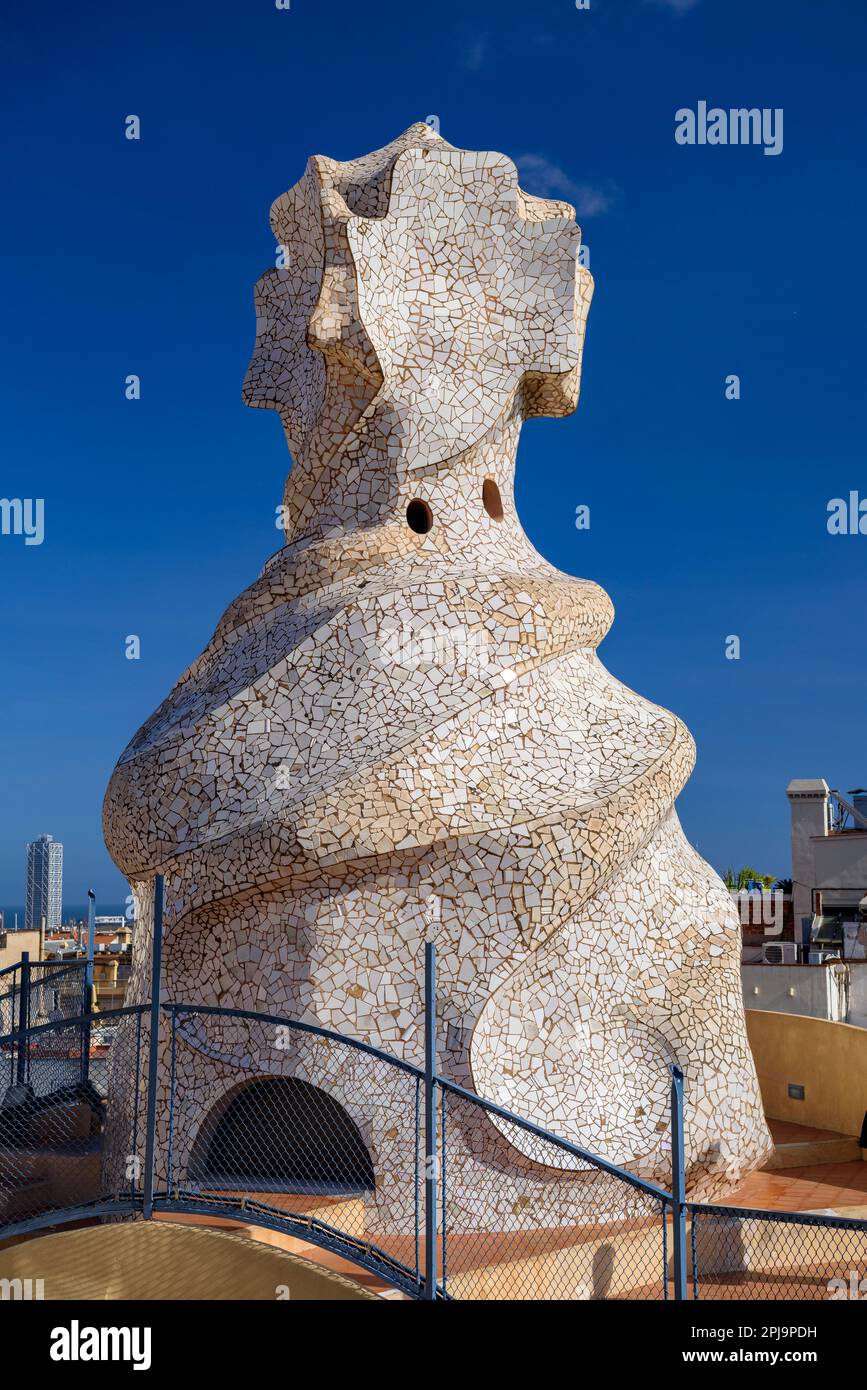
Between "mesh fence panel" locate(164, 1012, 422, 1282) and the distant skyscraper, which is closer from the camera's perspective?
"mesh fence panel" locate(164, 1012, 422, 1282)

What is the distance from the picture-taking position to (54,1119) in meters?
12.3

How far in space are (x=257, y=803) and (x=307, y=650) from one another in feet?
→ 4.73

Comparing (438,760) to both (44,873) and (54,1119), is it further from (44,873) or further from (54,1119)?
(44,873)

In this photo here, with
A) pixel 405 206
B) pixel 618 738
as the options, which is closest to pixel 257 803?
pixel 618 738

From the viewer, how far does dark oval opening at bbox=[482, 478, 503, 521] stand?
13.1 m

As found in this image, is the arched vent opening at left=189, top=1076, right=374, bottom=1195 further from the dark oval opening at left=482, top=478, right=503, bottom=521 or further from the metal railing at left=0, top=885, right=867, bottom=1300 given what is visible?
the dark oval opening at left=482, top=478, right=503, bottom=521

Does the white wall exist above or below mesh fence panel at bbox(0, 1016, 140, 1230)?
above

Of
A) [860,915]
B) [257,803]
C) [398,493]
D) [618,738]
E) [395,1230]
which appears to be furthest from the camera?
[860,915]

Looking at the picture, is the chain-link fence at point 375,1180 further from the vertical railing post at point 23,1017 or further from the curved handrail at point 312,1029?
the vertical railing post at point 23,1017

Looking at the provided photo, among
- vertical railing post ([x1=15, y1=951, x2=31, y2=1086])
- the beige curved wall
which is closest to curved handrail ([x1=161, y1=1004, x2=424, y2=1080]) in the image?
vertical railing post ([x1=15, y1=951, x2=31, y2=1086])

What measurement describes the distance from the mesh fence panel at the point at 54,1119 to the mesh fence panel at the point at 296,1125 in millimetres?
615
